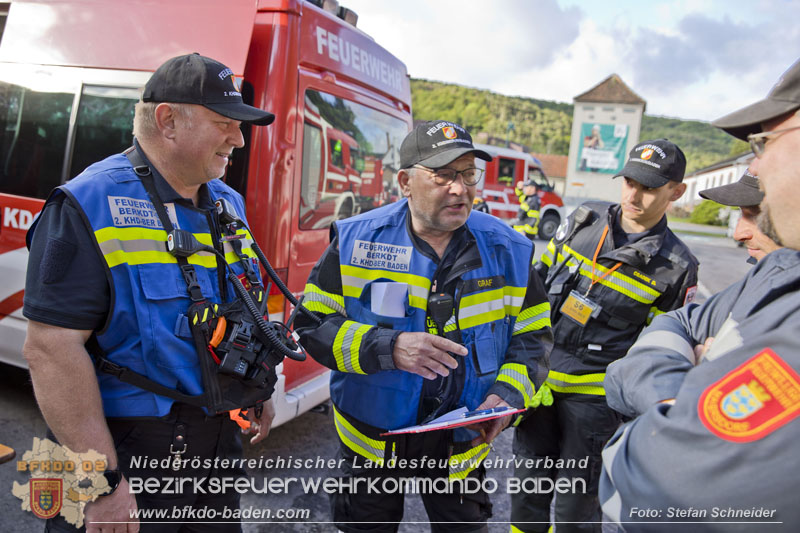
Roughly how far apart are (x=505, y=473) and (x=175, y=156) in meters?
3.02

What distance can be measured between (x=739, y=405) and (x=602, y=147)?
56.7 metres

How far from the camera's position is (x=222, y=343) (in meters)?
1.62

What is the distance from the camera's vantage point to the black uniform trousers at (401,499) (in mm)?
1923

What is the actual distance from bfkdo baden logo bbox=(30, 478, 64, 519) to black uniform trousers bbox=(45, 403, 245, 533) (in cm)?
3

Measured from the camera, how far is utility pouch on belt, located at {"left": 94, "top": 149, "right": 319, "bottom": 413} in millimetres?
1547

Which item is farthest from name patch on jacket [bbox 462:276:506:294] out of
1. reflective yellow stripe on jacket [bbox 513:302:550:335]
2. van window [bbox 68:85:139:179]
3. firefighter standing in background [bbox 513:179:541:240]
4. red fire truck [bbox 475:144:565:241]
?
red fire truck [bbox 475:144:565:241]

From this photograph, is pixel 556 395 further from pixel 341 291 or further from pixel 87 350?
pixel 87 350

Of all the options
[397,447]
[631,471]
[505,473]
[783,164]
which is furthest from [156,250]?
[505,473]

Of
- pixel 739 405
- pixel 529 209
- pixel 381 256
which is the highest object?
pixel 529 209

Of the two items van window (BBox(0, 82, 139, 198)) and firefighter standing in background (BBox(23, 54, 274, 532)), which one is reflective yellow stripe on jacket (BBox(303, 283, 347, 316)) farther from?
van window (BBox(0, 82, 139, 198))

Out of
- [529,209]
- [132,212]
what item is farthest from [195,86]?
[529,209]

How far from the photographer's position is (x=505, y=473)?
137 inches

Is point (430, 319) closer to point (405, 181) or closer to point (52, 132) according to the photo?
point (405, 181)

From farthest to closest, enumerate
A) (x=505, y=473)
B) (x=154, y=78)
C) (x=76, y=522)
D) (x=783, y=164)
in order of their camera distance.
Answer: (x=505, y=473) < (x=154, y=78) < (x=76, y=522) < (x=783, y=164)
